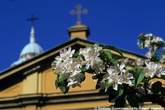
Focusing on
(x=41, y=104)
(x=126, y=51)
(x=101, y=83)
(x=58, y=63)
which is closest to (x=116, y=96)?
(x=101, y=83)

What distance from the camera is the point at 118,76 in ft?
14.7

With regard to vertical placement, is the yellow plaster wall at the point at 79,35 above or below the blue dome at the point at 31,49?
below

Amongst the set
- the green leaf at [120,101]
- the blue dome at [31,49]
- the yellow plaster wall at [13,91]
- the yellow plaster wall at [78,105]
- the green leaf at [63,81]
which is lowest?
the green leaf at [120,101]

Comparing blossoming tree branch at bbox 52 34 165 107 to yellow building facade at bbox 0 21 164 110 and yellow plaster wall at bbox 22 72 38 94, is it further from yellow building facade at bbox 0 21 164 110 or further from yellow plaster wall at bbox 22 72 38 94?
yellow plaster wall at bbox 22 72 38 94

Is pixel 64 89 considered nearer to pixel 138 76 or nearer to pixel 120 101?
pixel 120 101

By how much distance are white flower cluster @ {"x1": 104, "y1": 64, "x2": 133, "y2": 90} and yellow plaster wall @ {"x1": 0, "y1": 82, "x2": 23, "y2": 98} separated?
20266 mm

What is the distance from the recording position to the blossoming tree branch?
175 inches

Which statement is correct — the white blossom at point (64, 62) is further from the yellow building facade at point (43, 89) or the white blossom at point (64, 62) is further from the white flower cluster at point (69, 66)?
the yellow building facade at point (43, 89)

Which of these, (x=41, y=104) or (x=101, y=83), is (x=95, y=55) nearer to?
(x=101, y=83)

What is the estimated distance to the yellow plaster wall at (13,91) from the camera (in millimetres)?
24609

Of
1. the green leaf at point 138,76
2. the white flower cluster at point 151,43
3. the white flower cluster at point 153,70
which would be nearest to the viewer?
the green leaf at point 138,76

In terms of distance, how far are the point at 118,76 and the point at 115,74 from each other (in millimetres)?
25

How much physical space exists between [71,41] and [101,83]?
64.0 ft

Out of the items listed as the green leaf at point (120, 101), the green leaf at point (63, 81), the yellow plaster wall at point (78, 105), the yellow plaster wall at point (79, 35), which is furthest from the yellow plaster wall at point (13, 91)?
the green leaf at point (120, 101)
